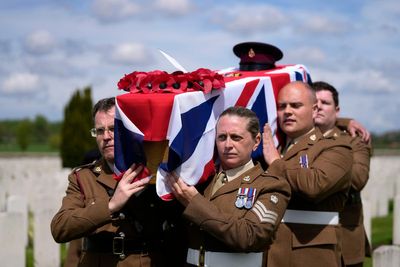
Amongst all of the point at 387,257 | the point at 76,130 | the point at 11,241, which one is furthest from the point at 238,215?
the point at 76,130

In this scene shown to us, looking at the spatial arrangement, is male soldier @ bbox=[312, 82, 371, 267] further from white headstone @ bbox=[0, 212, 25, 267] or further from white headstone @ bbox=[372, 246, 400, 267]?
white headstone @ bbox=[0, 212, 25, 267]

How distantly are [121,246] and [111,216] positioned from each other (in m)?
0.20

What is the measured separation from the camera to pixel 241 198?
11.0 ft

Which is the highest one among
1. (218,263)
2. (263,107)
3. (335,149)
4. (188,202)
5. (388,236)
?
(263,107)

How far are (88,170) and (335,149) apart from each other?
4.82ft

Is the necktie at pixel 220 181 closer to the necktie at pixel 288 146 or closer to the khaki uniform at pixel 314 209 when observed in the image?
the khaki uniform at pixel 314 209

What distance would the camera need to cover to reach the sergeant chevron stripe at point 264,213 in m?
3.26

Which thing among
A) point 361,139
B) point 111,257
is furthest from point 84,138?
point 111,257

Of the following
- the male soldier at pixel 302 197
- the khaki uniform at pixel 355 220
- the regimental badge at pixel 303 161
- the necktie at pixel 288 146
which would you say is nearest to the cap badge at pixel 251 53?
the male soldier at pixel 302 197

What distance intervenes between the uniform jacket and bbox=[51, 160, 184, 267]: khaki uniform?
220mm

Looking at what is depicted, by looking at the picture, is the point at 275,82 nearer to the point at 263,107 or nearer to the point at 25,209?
the point at 263,107

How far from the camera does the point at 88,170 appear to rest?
3.78 meters

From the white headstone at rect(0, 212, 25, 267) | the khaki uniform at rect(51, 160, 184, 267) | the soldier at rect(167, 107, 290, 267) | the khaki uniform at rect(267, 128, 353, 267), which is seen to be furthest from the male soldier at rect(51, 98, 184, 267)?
the white headstone at rect(0, 212, 25, 267)

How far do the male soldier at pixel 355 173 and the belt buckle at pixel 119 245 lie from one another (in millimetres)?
1986
